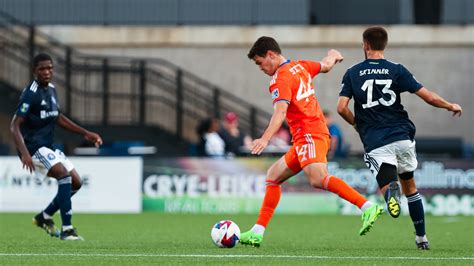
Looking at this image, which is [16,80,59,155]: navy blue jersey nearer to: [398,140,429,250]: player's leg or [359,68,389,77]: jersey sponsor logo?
[359,68,389,77]: jersey sponsor logo

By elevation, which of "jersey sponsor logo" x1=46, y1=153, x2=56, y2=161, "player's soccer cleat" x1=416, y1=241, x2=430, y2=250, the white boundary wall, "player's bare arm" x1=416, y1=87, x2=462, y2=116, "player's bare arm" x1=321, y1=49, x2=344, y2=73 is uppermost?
"player's bare arm" x1=321, y1=49, x2=344, y2=73

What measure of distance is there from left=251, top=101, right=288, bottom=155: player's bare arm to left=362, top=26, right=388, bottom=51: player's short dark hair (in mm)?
964

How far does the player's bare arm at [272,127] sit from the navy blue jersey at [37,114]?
3.28 metres

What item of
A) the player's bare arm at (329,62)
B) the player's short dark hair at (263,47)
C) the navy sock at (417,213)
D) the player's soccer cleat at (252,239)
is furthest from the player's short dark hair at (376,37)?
the player's soccer cleat at (252,239)

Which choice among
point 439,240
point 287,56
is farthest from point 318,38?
point 439,240

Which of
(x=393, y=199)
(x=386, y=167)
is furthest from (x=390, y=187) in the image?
(x=386, y=167)

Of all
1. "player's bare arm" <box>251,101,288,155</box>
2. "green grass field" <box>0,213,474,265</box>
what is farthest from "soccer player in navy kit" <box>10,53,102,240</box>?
"player's bare arm" <box>251,101,288,155</box>

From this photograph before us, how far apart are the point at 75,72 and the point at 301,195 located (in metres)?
7.47

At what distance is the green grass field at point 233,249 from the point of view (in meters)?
10.2

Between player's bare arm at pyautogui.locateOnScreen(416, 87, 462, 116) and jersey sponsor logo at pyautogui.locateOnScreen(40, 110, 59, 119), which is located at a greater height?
player's bare arm at pyautogui.locateOnScreen(416, 87, 462, 116)

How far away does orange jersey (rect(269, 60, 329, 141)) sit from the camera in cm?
1141

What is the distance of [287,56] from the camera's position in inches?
1114

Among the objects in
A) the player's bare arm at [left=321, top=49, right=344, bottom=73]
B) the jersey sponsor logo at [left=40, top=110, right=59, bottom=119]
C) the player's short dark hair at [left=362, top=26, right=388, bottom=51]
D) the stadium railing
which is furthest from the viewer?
the stadium railing

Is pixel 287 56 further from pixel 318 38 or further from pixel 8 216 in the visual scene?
pixel 8 216
